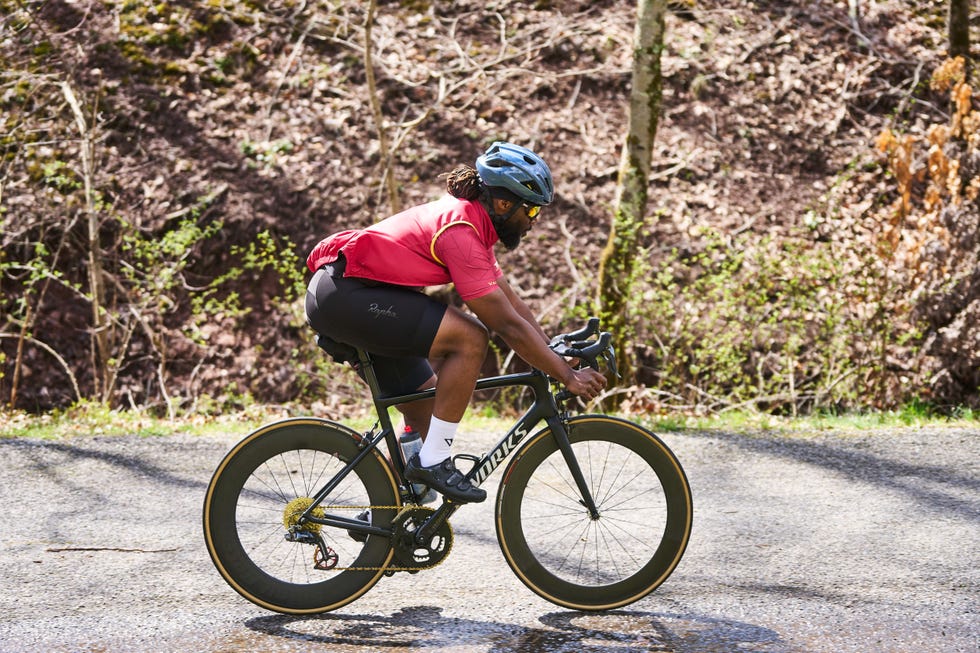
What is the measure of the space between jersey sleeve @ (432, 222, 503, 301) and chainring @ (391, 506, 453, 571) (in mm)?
1011

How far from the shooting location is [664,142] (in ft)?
41.7

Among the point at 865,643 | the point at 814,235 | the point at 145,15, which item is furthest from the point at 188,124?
the point at 865,643

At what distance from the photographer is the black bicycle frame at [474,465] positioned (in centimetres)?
429

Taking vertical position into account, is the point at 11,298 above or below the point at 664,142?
below

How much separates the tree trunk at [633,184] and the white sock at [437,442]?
4.85 m

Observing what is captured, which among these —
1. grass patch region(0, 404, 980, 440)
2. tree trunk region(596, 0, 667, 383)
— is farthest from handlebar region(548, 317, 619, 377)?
tree trunk region(596, 0, 667, 383)

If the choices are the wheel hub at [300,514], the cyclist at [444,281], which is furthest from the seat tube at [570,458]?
the wheel hub at [300,514]

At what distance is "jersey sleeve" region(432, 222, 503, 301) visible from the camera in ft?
13.1

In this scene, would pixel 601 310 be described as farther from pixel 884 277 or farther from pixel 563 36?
pixel 563 36

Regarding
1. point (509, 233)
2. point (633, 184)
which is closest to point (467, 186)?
point (509, 233)

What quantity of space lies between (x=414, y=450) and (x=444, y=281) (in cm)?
78

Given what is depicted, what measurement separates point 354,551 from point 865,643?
2.15 metres

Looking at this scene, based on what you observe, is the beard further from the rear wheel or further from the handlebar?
the rear wheel

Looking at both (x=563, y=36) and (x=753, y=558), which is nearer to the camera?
(x=753, y=558)
